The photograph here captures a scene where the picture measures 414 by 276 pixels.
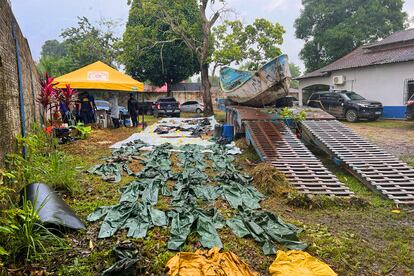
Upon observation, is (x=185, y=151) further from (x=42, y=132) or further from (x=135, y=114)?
(x=135, y=114)

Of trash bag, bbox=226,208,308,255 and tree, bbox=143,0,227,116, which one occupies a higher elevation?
tree, bbox=143,0,227,116

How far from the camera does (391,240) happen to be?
375cm

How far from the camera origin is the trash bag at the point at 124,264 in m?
2.76

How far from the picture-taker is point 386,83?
17375 mm

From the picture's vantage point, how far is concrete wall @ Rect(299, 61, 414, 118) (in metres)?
16.5

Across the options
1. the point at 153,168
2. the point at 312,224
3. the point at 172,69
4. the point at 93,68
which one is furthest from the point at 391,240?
the point at 172,69

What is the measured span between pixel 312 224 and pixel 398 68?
15990 millimetres

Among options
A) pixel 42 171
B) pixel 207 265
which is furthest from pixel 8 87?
pixel 207 265

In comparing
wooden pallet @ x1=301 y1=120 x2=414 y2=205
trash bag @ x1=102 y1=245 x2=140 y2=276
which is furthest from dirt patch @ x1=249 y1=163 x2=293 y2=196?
trash bag @ x1=102 y1=245 x2=140 y2=276

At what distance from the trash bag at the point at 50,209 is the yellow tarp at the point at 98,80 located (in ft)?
28.9

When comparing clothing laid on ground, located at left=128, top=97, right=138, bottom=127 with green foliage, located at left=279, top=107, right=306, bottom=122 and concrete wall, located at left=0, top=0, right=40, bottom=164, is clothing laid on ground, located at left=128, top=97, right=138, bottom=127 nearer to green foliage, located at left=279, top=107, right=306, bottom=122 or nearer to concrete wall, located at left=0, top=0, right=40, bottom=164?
green foliage, located at left=279, top=107, right=306, bottom=122

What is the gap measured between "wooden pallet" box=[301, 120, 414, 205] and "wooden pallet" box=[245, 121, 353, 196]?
0.56 meters

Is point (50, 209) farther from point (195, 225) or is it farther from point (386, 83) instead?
point (386, 83)

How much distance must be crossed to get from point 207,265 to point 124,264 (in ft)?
2.44
